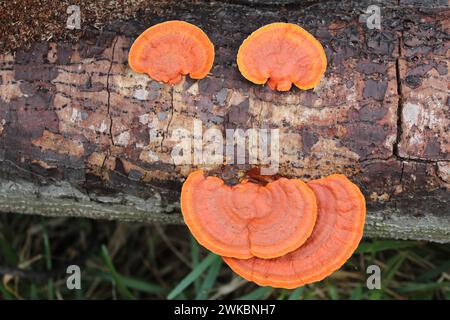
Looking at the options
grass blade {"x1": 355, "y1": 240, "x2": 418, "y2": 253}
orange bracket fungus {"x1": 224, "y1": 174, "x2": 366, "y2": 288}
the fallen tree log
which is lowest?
grass blade {"x1": 355, "y1": 240, "x2": 418, "y2": 253}

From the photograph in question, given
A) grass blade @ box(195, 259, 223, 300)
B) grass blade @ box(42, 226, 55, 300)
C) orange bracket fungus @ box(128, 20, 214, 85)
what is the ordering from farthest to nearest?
grass blade @ box(42, 226, 55, 300) → grass blade @ box(195, 259, 223, 300) → orange bracket fungus @ box(128, 20, 214, 85)

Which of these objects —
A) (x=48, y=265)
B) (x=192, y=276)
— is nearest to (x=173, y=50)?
(x=192, y=276)

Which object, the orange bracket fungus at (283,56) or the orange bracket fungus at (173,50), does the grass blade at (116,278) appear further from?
the orange bracket fungus at (283,56)

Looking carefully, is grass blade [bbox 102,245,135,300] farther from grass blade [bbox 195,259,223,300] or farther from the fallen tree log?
the fallen tree log

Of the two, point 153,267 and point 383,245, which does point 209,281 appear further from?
point 383,245

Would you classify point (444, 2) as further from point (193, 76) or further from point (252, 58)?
point (193, 76)

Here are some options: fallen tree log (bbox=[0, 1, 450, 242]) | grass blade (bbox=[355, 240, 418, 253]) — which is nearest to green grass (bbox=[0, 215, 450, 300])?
grass blade (bbox=[355, 240, 418, 253])
